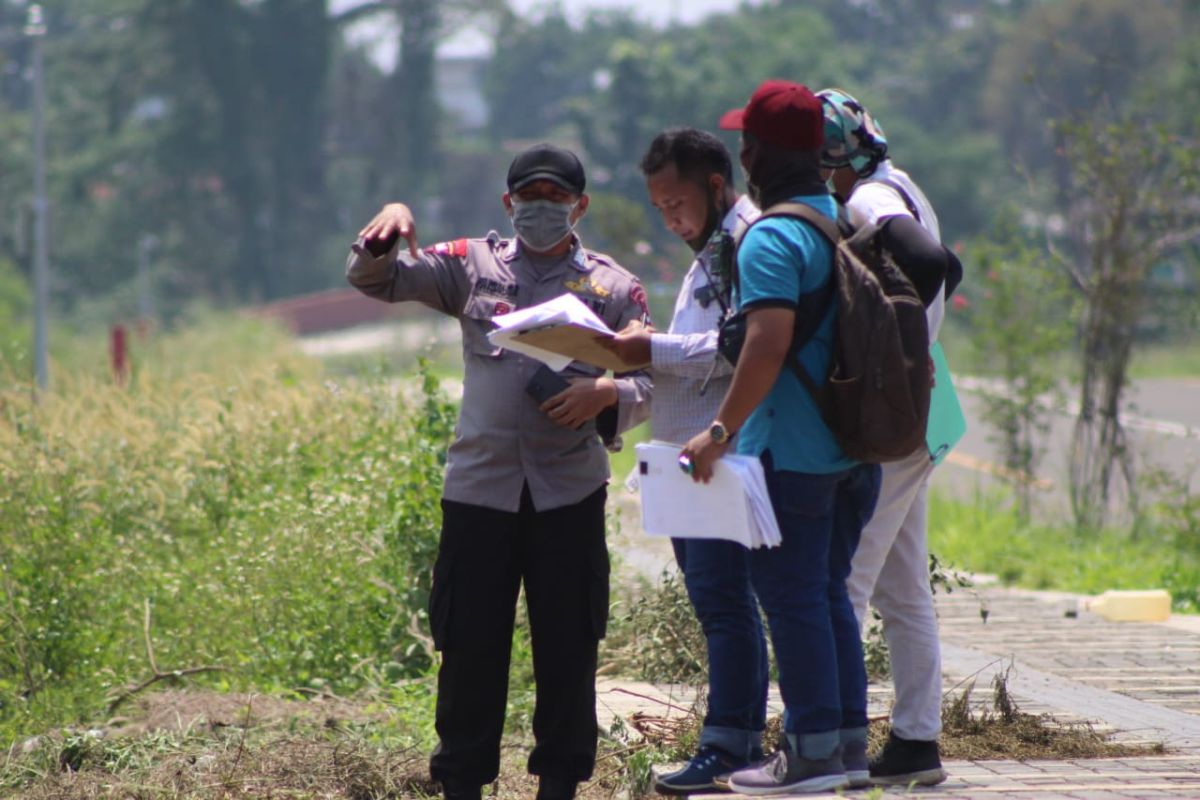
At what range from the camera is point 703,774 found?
182 inches

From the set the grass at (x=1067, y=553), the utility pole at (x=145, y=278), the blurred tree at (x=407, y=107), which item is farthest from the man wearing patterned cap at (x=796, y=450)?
the blurred tree at (x=407, y=107)

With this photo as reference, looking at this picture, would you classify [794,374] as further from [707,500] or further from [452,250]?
[452,250]

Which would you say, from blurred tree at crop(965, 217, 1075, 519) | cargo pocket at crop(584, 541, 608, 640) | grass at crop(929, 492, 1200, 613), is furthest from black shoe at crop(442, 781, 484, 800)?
blurred tree at crop(965, 217, 1075, 519)

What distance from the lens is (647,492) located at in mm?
4520

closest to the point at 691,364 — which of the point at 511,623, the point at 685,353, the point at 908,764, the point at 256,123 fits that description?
the point at 685,353

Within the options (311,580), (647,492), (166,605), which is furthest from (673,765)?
(166,605)

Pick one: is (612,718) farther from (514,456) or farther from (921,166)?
(921,166)

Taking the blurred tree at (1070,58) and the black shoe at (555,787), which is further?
the blurred tree at (1070,58)

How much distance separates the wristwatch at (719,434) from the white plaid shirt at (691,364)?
34 cm

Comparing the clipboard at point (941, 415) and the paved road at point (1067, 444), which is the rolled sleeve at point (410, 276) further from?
the paved road at point (1067, 444)

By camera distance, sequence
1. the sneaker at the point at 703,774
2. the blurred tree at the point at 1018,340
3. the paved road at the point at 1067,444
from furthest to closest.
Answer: the paved road at the point at 1067,444 → the blurred tree at the point at 1018,340 → the sneaker at the point at 703,774

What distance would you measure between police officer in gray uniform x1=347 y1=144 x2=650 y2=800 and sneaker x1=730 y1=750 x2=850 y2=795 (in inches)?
26.9

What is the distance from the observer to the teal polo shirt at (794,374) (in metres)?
4.28

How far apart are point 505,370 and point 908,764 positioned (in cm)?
155
